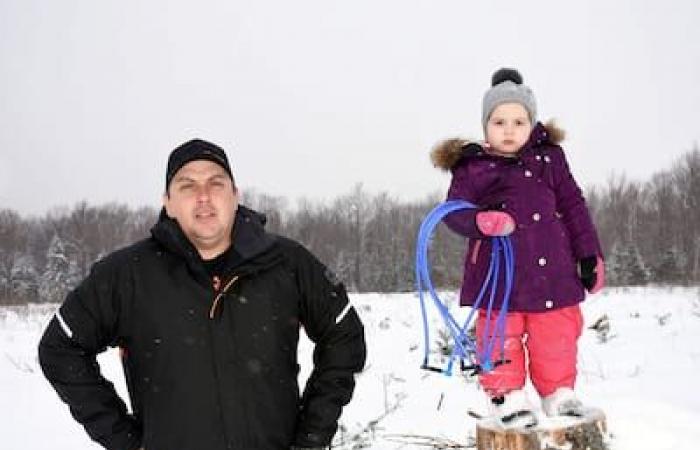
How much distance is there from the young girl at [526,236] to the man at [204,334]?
4.86 feet

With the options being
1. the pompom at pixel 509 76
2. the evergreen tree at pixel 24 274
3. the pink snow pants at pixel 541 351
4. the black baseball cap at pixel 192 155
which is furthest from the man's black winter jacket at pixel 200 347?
the evergreen tree at pixel 24 274

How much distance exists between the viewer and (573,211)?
13.9 feet

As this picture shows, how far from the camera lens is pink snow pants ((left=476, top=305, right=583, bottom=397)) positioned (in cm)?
399

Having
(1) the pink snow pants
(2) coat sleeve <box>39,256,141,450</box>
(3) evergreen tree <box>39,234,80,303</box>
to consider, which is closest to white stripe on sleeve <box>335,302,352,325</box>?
(2) coat sleeve <box>39,256,141,450</box>

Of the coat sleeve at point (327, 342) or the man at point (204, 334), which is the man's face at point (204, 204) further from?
the coat sleeve at point (327, 342)

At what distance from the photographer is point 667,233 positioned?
197 feet

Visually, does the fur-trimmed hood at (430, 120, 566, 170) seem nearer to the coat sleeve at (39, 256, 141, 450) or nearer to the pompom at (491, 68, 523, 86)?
the pompom at (491, 68, 523, 86)

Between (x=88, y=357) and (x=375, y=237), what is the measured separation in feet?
247

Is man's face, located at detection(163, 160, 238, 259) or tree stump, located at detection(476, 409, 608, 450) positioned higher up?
man's face, located at detection(163, 160, 238, 259)

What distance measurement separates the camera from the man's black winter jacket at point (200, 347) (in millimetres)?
2617

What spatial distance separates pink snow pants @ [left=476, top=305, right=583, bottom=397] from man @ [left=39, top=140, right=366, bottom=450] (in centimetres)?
147

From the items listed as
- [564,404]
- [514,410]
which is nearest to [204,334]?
[514,410]

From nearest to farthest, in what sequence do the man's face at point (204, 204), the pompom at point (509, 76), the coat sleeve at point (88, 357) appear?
the coat sleeve at point (88, 357), the man's face at point (204, 204), the pompom at point (509, 76)

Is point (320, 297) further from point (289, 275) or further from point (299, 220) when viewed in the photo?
point (299, 220)
